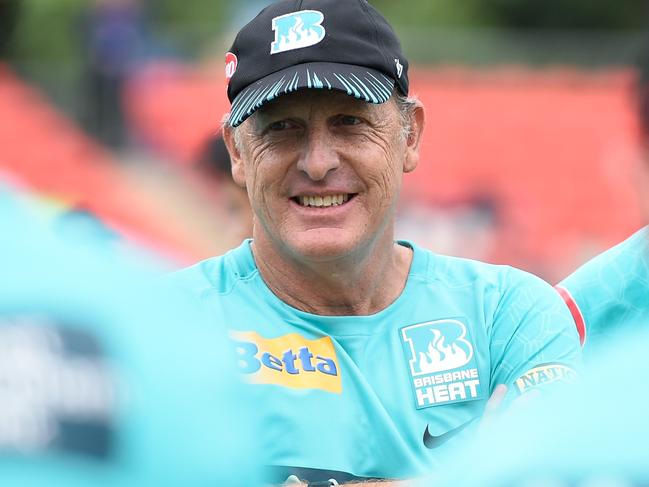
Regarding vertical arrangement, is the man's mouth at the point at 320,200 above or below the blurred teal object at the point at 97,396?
above

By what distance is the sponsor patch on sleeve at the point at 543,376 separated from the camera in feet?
10.3

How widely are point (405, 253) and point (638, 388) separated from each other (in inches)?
81.2

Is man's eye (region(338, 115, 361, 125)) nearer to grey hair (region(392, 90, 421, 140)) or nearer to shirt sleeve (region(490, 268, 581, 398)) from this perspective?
grey hair (region(392, 90, 421, 140))

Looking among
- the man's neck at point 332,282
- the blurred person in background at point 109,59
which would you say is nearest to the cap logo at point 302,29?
the man's neck at point 332,282

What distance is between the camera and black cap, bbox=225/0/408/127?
10.2 ft

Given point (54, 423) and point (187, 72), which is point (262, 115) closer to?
point (54, 423)

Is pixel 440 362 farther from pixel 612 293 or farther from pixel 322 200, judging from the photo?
pixel 612 293

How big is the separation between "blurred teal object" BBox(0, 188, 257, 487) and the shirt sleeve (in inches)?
66.7

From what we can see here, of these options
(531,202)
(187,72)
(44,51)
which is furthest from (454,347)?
(44,51)

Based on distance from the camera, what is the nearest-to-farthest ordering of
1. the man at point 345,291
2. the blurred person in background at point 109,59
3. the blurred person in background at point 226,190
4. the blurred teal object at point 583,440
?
the blurred teal object at point 583,440 → the man at point 345,291 → the blurred person in background at point 226,190 → the blurred person in background at point 109,59

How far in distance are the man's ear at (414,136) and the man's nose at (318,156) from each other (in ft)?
1.02

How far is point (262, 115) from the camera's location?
3.21 metres

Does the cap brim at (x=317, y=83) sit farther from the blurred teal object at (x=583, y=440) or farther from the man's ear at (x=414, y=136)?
the blurred teal object at (x=583, y=440)

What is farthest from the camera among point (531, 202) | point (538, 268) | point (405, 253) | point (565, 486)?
point (531, 202)
